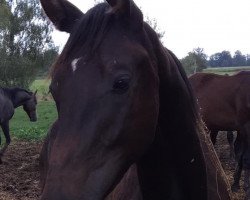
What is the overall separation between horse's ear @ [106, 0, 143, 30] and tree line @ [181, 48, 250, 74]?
32.0 metres

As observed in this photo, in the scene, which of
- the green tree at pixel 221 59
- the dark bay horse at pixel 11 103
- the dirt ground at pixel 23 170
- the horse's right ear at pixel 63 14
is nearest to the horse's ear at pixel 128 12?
the horse's right ear at pixel 63 14

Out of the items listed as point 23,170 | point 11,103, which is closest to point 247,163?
point 23,170

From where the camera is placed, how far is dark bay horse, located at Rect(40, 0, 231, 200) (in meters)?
1.71

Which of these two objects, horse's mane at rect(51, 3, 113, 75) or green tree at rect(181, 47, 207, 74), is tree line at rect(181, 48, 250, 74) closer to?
green tree at rect(181, 47, 207, 74)

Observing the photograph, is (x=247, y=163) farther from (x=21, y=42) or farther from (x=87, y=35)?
(x=21, y=42)

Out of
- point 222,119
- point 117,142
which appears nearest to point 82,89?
point 117,142

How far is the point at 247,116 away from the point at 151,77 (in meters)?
6.35

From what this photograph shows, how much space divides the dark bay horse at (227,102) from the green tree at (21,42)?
24733 millimetres

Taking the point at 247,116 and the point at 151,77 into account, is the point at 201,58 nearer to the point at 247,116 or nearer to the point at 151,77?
the point at 247,116

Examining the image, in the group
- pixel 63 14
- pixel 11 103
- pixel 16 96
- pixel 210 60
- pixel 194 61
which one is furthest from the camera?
pixel 210 60

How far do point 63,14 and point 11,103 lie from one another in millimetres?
11739

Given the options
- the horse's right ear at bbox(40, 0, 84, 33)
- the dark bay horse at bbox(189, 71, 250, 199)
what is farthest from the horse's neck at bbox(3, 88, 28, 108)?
the horse's right ear at bbox(40, 0, 84, 33)

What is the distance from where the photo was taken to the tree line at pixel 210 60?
3516 cm

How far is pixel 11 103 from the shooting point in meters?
Answer: 13.4
